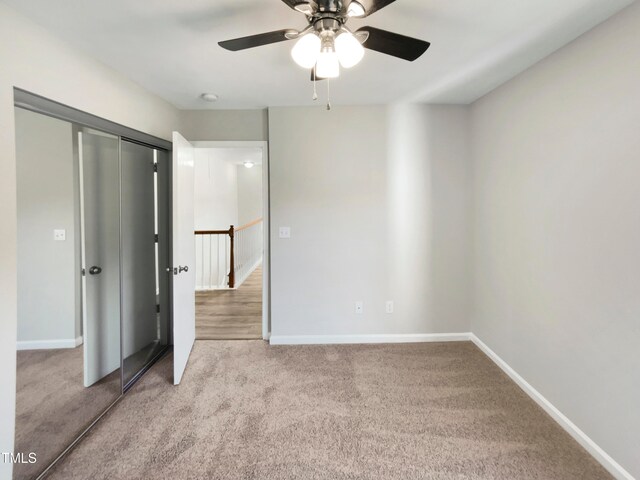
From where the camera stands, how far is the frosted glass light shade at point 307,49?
1216mm

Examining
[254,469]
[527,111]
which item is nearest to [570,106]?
[527,111]

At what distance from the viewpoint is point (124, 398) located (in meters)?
2.20

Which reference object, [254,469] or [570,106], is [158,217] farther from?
[570,106]

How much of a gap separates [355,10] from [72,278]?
2.12 meters

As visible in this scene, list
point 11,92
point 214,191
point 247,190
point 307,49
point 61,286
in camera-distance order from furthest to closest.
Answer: point 247,190
point 214,191
point 61,286
point 11,92
point 307,49

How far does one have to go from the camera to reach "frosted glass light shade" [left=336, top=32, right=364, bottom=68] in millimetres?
1194

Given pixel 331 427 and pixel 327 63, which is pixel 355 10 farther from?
pixel 331 427

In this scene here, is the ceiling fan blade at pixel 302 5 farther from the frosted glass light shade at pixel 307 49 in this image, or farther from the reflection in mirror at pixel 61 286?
the reflection in mirror at pixel 61 286

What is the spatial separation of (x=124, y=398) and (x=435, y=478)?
2.14m

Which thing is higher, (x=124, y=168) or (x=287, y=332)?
(x=124, y=168)

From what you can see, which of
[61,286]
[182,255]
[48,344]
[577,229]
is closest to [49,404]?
[48,344]

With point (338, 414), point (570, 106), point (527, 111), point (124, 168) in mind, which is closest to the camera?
point (570, 106)

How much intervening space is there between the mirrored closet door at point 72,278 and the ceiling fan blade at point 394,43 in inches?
69.2

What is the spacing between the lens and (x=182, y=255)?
2.49 m
